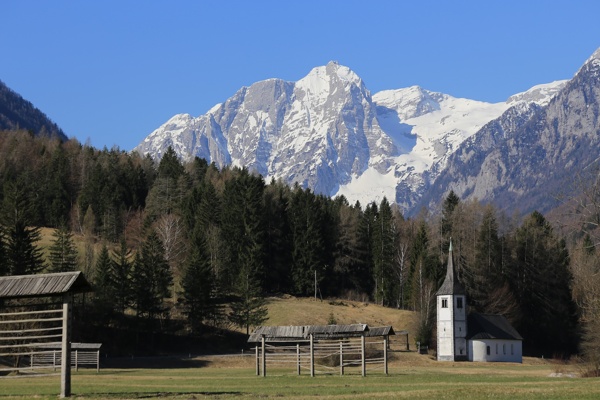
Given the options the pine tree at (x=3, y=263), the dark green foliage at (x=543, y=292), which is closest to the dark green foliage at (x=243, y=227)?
the dark green foliage at (x=543, y=292)

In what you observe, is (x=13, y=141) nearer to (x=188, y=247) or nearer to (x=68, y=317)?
(x=188, y=247)

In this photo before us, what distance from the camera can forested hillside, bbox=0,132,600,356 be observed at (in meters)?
101

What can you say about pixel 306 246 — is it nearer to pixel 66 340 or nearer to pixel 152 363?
pixel 152 363

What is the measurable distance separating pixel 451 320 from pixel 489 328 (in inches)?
184

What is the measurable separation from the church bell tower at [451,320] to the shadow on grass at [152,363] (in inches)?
1324

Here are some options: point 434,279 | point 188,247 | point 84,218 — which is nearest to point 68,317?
point 188,247

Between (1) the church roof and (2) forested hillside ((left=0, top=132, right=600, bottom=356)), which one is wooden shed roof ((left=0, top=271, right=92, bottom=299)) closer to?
(2) forested hillside ((left=0, top=132, right=600, bottom=356))

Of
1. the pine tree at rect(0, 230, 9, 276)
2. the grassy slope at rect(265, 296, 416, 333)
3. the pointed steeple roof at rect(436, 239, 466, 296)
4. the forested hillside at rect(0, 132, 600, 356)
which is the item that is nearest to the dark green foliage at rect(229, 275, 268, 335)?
the forested hillside at rect(0, 132, 600, 356)

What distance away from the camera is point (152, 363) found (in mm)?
79438

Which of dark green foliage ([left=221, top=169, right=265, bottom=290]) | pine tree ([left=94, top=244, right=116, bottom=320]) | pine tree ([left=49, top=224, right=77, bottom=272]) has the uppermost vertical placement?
dark green foliage ([left=221, top=169, right=265, bottom=290])

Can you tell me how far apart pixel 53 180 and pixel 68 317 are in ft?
410

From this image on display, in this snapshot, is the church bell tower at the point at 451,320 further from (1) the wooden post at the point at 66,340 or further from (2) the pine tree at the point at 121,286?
(1) the wooden post at the point at 66,340

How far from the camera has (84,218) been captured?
467ft

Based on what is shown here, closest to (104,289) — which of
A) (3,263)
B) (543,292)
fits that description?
(3,263)
